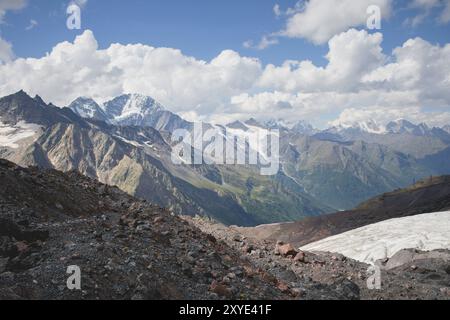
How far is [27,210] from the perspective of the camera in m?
21.5

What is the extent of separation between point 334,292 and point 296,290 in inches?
70.6

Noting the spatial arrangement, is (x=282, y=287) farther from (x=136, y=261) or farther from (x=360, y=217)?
(x=360, y=217)

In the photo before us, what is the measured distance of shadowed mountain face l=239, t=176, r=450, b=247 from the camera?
13300 centimetres

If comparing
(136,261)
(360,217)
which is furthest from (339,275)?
(360,217)

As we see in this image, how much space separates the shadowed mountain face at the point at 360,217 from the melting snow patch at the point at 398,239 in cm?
6011

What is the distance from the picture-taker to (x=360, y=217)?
141 meters

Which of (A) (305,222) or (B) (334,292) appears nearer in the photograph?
(B) (334,292)

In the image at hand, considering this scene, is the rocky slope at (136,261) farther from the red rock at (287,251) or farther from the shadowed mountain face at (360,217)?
the shadowed mountain face at (360,217)

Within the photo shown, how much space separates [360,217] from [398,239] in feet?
285

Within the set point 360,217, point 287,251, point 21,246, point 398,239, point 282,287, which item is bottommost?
point 282,287

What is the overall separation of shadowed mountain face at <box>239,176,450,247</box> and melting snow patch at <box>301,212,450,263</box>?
197ft

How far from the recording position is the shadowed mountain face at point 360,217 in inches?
5236

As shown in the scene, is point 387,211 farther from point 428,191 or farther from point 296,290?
point 296,290
